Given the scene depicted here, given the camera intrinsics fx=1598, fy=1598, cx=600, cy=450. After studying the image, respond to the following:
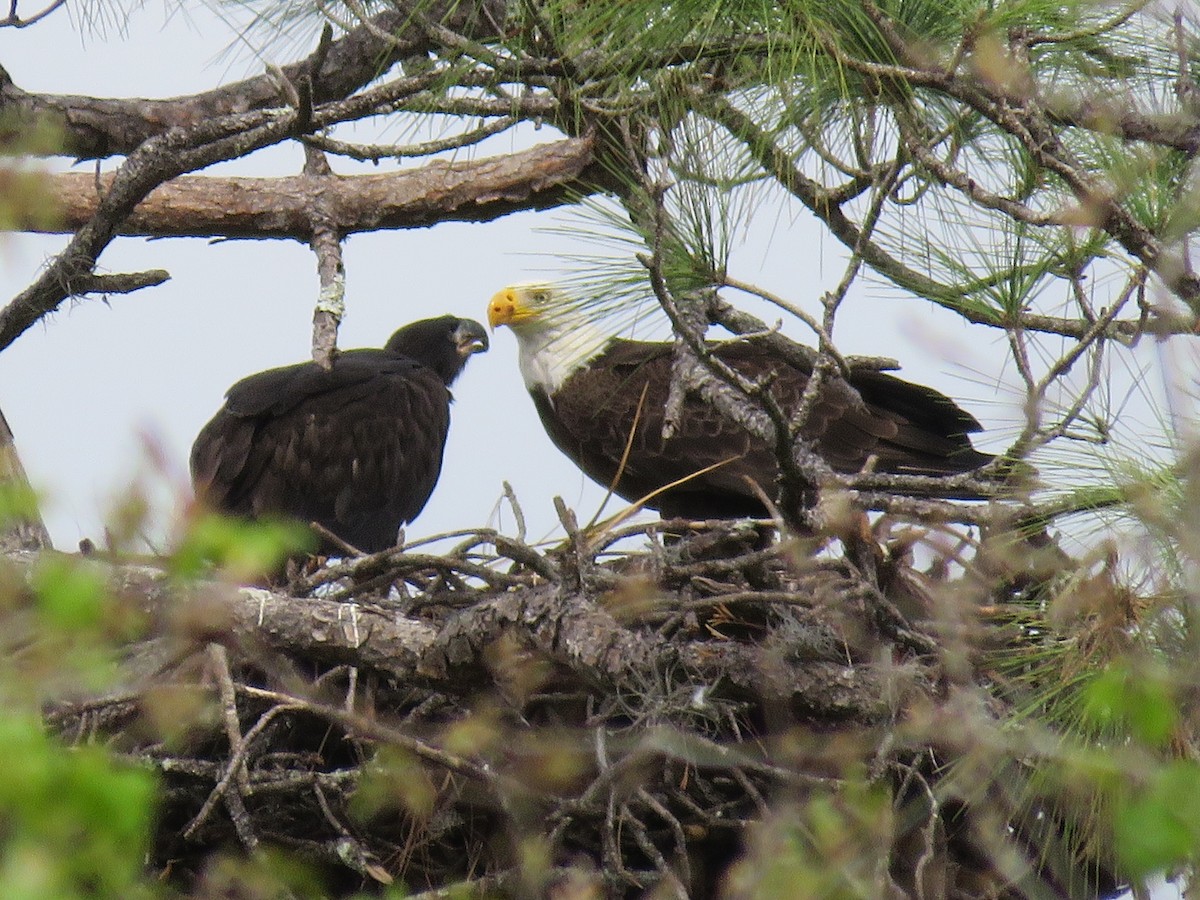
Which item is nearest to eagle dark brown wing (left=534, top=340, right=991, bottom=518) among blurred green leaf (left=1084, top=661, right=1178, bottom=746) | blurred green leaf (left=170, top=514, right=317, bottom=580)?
blurred green leaf (left=1084, top=661, right=1178, bottom=746)

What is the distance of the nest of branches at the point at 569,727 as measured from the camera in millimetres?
3439

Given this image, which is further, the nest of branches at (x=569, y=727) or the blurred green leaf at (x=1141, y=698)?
the nest of branches at (x=569, y=727)

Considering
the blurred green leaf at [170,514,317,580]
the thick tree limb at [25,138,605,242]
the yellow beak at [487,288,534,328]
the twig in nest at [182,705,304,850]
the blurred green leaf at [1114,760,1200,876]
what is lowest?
the twig in nest at [182,705,304,850]

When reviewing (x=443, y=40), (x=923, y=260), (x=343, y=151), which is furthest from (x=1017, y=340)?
(x=343, y=151)

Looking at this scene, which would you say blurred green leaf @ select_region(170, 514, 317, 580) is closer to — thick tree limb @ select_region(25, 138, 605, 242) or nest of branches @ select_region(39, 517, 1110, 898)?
nest of branches @ select_region(39, 517, 1110, 898)

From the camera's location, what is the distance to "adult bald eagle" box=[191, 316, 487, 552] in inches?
221

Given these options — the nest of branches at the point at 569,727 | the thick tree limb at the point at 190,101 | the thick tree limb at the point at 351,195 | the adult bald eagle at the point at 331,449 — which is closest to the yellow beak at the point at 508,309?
the adult bald eagle at the point at 331,449

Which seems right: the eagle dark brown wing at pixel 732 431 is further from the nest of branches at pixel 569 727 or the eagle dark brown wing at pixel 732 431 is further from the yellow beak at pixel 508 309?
the nest of branches at pixel 569 727

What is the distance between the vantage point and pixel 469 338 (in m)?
6.59

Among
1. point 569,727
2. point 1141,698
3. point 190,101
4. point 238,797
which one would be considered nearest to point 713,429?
point 569,727

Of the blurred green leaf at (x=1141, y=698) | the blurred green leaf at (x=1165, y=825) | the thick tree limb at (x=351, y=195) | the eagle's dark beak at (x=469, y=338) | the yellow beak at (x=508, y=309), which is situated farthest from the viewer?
the eagle's dark beak at (x=469, y=338)

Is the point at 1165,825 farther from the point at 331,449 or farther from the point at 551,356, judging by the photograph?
the point at 551,356

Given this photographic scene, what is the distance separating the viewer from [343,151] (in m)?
3.71

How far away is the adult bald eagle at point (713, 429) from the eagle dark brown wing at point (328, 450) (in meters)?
0.59
